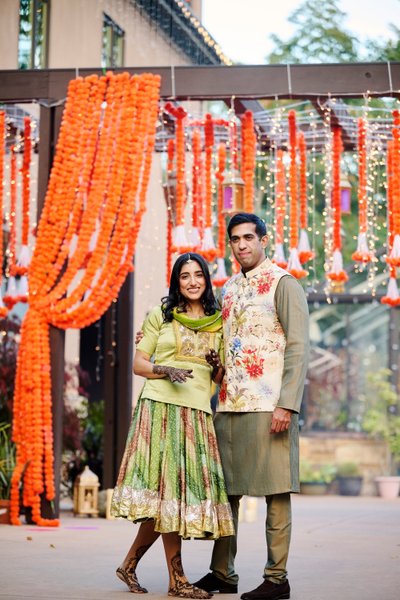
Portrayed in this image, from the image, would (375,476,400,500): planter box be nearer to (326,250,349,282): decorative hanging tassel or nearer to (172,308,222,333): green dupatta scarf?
(326,250,349,282): decorative hanging tassel

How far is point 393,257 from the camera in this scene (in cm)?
1064

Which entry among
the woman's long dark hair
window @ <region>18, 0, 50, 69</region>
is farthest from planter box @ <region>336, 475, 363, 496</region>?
the woman's long dark hair

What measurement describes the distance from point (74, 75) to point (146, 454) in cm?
569

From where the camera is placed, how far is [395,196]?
35.9 ft

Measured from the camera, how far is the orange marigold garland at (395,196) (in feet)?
34.9

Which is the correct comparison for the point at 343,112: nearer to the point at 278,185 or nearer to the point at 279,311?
the point at 278,185

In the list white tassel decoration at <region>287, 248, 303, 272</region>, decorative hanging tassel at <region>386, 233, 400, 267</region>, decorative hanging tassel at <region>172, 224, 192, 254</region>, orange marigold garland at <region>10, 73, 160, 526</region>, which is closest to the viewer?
orange marigold garland at <region>10, 73, 160, 526</region>

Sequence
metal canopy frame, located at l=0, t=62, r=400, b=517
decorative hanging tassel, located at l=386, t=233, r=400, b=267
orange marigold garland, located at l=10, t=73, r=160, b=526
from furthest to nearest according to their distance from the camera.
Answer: decorative hanging tassel, located at l=386, t=233, r=400, b=267, metal canopy frame, located at l=0, t=62, r=400, b=517, orange marigold garland, located at l=10, t=73, r=160, b=526

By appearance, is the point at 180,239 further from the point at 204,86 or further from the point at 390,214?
the point at 390,214

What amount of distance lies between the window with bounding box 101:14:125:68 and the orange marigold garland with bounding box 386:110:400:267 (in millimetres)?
5661

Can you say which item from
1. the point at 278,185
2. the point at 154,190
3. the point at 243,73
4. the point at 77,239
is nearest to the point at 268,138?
the point at 278,185

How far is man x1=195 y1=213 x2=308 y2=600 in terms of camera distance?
541 cm

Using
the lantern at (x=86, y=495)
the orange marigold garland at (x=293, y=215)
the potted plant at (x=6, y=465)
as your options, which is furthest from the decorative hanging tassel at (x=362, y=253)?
the potted plant at (x=6, y=465)

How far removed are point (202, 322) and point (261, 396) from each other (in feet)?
1.55
